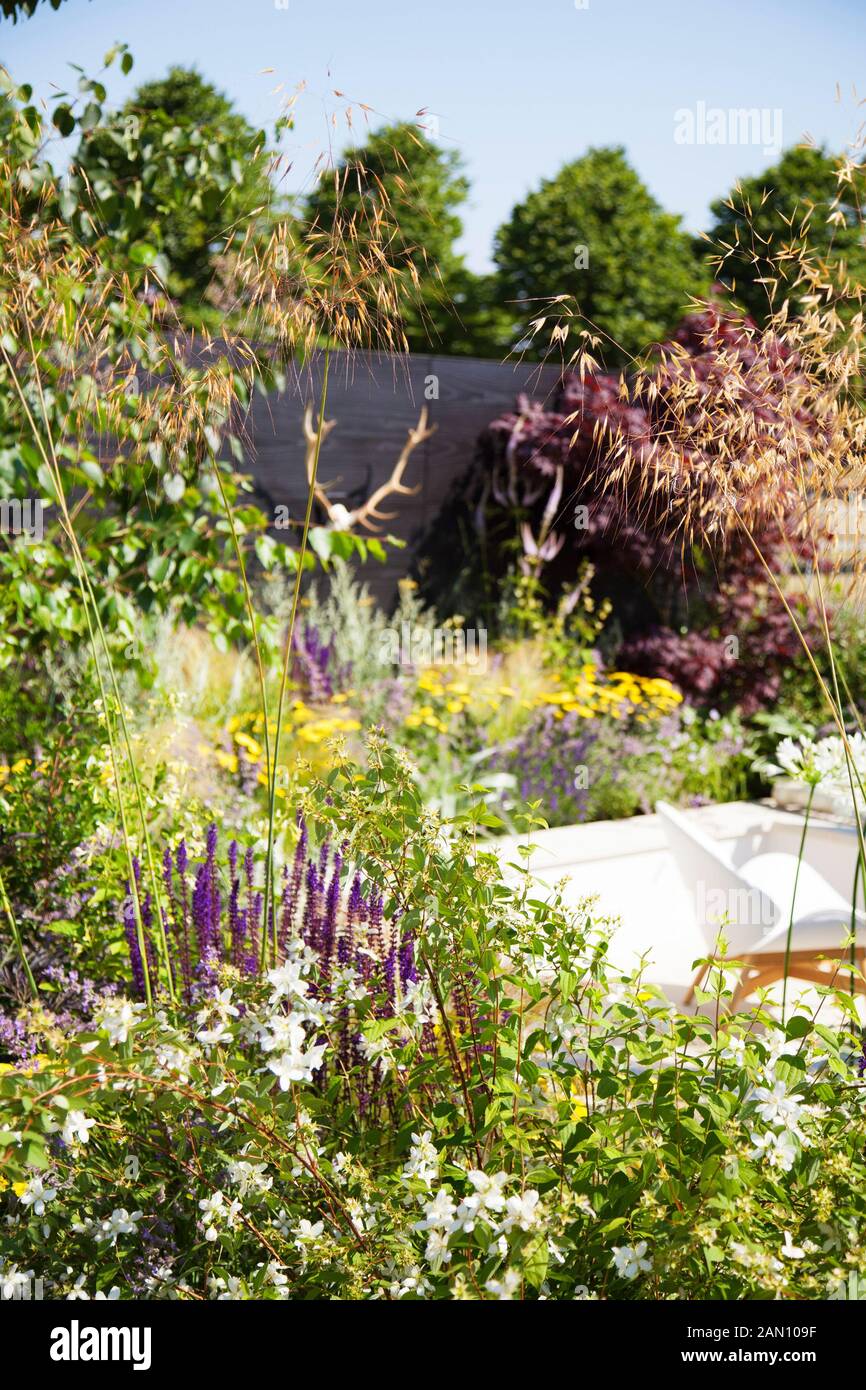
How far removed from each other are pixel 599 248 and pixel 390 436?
431 inches

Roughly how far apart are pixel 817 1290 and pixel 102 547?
2.71 meters

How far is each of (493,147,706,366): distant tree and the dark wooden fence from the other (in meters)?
9.75

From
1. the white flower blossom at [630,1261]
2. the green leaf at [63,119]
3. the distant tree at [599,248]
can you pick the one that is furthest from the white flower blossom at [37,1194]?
the distant tree at [599,248]

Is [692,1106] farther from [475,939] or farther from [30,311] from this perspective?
[30,311]

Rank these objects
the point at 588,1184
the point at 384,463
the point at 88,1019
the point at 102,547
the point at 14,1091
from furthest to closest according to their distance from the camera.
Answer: the point at 384,463 → the point at 102,547 → the point at 88,1019 → the point at 588,1184 → the point at 14,1091

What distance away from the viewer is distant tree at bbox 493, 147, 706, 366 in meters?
16.4

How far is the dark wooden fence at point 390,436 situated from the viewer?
657 cm

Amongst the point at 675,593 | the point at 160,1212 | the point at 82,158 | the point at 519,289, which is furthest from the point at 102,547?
the point at 519,289

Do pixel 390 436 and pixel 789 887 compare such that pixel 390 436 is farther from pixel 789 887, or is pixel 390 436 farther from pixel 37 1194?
pixel 37 1194

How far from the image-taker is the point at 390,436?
6.98 m

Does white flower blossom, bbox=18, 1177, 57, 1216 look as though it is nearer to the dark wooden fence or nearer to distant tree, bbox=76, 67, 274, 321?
distant tree, bbox=76, 67, 274, 321

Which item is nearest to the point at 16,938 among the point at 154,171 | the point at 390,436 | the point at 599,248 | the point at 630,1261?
the point at 630,1261

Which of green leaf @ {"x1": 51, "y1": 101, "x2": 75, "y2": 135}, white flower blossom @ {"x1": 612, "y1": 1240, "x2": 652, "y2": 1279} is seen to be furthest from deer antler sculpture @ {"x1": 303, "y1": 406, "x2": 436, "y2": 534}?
white flower blossom @ {"x1": 612, "y1": 1240, "x2": 652, "y2": 1279}

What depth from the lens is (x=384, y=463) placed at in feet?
23.0
